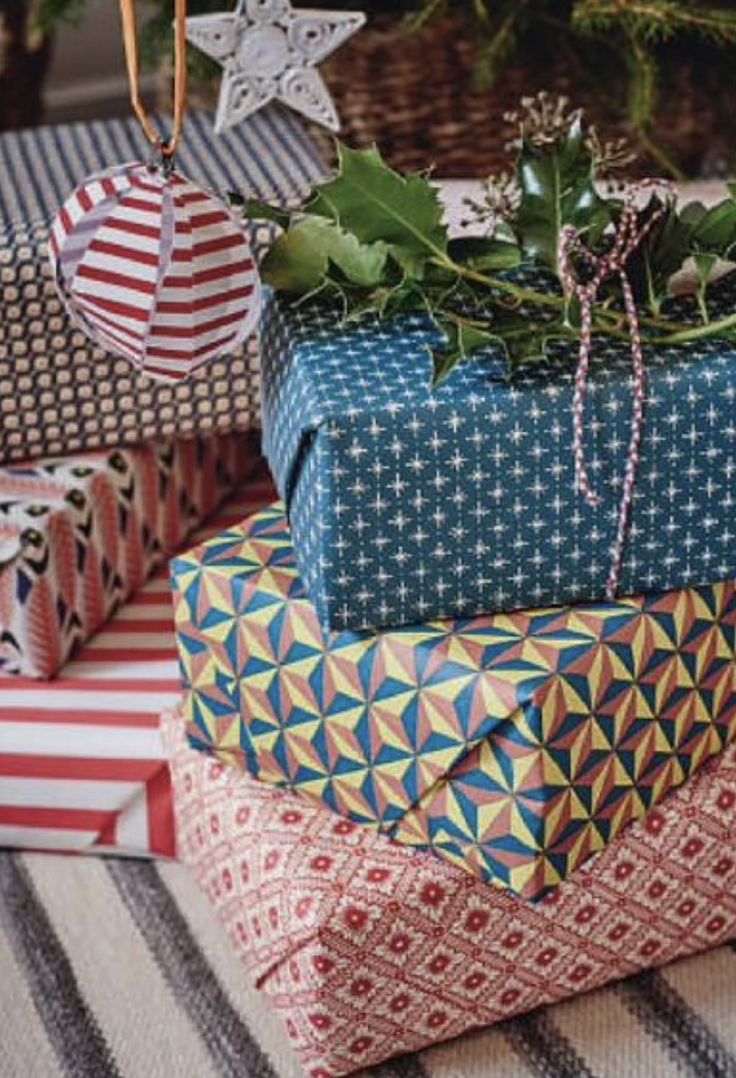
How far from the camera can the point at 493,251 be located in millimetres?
902

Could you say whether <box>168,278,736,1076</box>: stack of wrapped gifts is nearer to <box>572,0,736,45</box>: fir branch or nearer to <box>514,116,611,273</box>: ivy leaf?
<box>514,116,611,273</box>: ivy leaf

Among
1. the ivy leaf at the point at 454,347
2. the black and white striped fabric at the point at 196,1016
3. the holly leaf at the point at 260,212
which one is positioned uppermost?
the holly leaf at the point at 260,212

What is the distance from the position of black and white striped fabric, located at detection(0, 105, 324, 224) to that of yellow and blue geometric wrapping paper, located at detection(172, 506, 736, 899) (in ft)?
0.96

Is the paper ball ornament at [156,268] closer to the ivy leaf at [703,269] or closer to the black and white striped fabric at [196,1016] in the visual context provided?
the ivy leaf at [703,269]

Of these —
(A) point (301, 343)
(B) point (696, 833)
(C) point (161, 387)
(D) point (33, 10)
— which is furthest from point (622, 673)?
(D) point (33, 10)

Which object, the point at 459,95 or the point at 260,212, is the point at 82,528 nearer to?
the point at 260,212

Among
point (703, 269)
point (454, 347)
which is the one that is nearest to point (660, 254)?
point (703, 269)

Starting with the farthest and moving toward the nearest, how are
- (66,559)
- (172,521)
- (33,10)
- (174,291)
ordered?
(33,10) < (172,521) < (66,559) < (174,291)

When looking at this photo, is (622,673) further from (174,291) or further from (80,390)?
(80,390)

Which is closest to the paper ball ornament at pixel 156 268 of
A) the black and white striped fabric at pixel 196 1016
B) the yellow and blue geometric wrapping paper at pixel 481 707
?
the yellow and blue geometric wrapping paper at pixel 481 707

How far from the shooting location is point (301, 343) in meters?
0.90

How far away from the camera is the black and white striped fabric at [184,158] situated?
44.1 inches

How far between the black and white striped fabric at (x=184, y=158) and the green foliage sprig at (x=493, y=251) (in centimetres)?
22

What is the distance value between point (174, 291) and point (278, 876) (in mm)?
336
